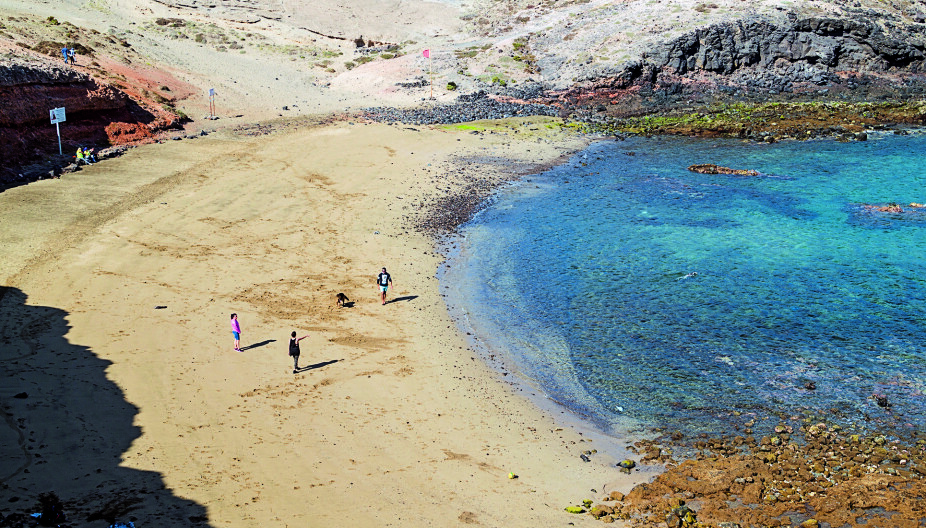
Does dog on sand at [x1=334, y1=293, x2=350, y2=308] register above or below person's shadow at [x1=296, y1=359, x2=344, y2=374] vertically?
above

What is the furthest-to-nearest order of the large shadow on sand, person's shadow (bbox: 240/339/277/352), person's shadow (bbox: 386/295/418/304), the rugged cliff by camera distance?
the rugged cliff → person's shadow (bbox: 386/295/418/304) → person's shadow (bbox: 240/339/277/352) → the large shadow on sand

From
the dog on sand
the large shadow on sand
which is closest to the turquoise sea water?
the dog on sand

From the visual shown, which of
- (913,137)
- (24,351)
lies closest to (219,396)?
(24,351)

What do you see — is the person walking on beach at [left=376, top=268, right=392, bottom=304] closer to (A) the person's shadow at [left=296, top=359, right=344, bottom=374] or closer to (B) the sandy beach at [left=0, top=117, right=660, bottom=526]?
(B) the sandy beach at [left=0, top=117, right=660, bottom=526]

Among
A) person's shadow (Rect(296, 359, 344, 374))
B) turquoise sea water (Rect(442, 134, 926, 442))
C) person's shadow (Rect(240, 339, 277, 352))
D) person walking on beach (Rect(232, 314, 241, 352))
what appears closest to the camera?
turquoise sea water (Rect(442, 134, 926, 442))

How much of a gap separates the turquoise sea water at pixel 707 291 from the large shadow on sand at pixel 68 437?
12027mm

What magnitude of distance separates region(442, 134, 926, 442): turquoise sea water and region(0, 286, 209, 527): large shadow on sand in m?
12.0

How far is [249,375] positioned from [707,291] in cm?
1878

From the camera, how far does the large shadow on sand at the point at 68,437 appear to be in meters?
15.5

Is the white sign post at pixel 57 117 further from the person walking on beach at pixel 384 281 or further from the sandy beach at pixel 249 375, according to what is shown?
the person walking on beach at pixel 384 281

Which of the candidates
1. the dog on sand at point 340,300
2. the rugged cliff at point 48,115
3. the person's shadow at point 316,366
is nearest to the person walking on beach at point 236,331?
the person's shadow at point 316,366

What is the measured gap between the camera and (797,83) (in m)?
68.4

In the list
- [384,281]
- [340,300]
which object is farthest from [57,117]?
[384,281]

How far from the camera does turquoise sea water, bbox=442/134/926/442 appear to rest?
2309cm
